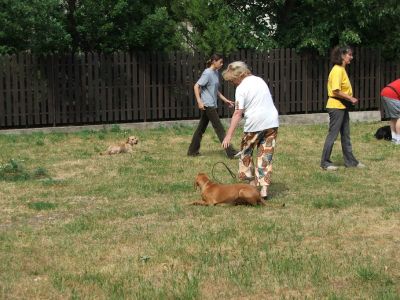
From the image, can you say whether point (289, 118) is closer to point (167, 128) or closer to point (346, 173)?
point (167, 128)

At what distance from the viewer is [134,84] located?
16.6 meters

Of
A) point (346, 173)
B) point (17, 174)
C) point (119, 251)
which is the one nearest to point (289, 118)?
point (346, 173)

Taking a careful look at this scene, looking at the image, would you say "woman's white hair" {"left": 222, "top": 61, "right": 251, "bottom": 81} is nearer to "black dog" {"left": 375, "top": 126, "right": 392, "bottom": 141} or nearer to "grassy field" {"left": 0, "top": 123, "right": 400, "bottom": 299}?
"grassy field" {"left": 0, "top": 123, "right": 400, "bottom": 299}

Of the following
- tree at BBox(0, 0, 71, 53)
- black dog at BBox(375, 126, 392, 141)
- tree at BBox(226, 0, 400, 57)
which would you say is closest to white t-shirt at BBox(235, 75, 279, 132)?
black dog at BBox(375, 126, 392, 141)

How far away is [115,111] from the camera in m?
16.5

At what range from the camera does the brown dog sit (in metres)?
7.63

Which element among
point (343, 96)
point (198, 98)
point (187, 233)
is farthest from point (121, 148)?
point (187, 233)

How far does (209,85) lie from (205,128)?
836 millimetres

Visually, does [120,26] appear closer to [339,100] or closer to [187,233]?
[339,100]

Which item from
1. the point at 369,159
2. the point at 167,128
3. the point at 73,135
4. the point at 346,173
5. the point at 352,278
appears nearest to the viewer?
the point at 352,278

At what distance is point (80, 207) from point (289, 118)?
10.6 m

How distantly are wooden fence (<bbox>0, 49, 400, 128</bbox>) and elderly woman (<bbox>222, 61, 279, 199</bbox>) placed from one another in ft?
28.8

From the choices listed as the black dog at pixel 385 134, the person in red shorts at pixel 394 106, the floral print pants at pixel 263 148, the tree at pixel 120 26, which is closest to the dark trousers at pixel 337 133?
the floral print pants at pixel 263 148

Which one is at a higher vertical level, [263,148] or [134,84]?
[134,84]
